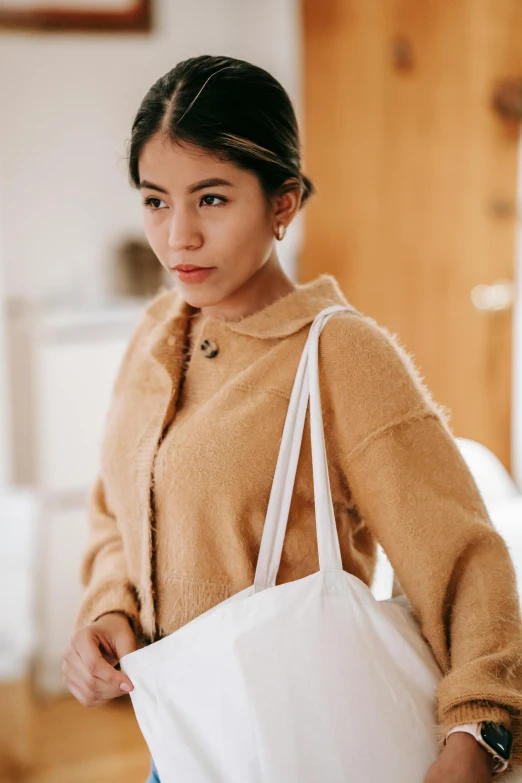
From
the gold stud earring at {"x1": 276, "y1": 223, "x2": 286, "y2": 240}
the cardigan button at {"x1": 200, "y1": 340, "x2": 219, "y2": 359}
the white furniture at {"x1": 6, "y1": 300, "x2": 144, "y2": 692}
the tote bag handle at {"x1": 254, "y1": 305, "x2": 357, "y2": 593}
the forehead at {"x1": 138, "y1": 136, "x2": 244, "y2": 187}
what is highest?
the forehead at {"x1": 138, "y1": 136, "x2": 244, "y2": 187}

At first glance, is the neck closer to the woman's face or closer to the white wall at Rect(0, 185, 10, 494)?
the woman's face

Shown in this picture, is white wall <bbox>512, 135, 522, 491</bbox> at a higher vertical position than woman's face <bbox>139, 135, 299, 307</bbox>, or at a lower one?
lower

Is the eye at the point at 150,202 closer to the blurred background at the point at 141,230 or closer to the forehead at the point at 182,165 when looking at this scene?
the forehead at the point at 182,165

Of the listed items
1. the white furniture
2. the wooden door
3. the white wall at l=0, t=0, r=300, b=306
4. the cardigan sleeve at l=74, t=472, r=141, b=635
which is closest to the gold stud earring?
the cardigan sleeve at l=74, t=472, r=141, b=635

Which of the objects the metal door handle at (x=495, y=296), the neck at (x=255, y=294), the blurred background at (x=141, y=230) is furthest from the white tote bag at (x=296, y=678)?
the metal door handle at (x=495, y=296)

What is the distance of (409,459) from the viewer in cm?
73

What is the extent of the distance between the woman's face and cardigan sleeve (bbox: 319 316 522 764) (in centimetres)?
13

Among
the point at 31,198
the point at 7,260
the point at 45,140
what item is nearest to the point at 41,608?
the point at 7,260

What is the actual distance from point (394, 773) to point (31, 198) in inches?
79.8

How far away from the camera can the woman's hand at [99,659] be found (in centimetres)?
80

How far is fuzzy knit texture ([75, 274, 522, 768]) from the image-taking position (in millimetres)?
727

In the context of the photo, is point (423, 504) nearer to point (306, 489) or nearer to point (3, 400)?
point (306, 489)

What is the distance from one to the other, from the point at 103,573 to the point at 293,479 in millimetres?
329

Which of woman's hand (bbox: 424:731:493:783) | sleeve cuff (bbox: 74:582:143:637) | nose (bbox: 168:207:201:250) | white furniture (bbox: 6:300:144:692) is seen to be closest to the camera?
woman's hand (bbox: 424:731:493:783)
